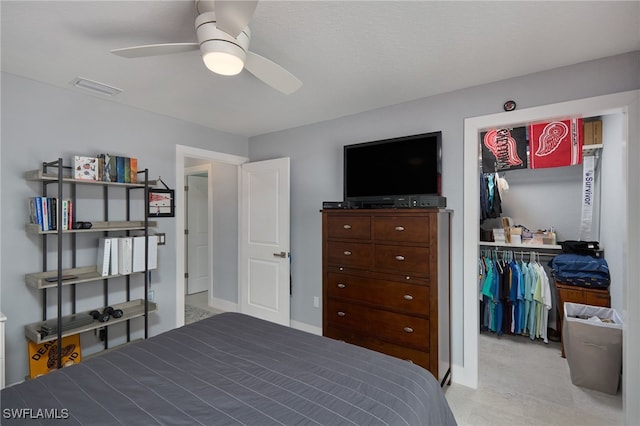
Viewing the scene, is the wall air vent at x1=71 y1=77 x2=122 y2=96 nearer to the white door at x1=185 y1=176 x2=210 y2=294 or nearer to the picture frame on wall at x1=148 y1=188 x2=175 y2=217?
the picture frame on wall at x1=148 y1=188 x2=175 y2=217

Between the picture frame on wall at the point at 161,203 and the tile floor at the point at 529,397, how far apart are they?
3.12 meters

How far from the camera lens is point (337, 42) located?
1.81m

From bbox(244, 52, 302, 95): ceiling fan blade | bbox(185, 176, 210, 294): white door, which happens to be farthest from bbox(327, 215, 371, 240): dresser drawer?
bbox(185, 176, 210, 294): white door

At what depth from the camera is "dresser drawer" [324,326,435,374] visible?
2.25m

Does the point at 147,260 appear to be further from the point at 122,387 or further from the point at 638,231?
the point at 638,231

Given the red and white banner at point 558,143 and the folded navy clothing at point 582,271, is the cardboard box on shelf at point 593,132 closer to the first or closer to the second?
the red and white banner at point 558,143

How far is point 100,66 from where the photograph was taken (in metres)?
2.11

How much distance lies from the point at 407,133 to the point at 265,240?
6.80ft

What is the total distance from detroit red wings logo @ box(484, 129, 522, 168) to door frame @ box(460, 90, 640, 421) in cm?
104

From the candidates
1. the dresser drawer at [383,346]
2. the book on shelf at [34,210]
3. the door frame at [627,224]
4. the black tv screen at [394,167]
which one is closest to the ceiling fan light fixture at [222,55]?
the black tv screen at [394,167]

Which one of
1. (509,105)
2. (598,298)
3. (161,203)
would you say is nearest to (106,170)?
(161,203)

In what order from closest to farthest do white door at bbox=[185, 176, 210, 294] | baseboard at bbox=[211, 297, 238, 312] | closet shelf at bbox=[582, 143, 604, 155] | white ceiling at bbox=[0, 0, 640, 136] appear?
white ceiling at bbox=[0, 0, 640, 136] < closet shelf at bbox=[582, 143, 604, 155] < baseboard at bbox=[211, 297, 238, 312] < white door at bbox=[185, 176, 210, 294]

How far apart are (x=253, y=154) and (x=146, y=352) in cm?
292

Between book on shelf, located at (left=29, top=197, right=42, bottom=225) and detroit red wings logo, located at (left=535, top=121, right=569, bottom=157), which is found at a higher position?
detroit red wings logo, located at (left=535, top=121, right=569, bottom=157)
